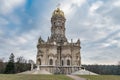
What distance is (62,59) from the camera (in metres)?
66.6

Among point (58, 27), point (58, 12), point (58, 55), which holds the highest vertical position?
point (58, 12)

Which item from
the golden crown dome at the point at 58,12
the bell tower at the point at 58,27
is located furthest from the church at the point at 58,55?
the golden crown dome at the point at 58,12

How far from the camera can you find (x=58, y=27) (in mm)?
70812

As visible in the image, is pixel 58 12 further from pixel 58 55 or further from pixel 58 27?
pixel 58 55

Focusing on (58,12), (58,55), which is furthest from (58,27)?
(58,55)

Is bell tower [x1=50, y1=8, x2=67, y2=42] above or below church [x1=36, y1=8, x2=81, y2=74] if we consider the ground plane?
above

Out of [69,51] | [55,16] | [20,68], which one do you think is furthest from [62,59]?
[20,68]

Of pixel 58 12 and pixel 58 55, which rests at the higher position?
pixel 58 12

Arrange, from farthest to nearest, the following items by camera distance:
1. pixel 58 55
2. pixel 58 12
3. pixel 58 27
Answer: pixel 58 12, pixel 58 27, pixel 58 55

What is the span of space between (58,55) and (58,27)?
936 cm

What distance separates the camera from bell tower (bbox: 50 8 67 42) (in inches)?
2753

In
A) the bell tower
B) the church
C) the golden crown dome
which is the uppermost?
the golden crown dome

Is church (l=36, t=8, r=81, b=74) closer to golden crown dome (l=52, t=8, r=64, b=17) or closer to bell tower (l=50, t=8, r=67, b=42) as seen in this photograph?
bell tower (l=50, t=8, r=67, b=42)

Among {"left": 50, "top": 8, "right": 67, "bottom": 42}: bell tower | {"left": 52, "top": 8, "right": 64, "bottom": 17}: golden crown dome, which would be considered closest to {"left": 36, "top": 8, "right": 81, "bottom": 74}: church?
{"left": 50, "top": 8, "right": 67, "bottom": 42}: bell tower
